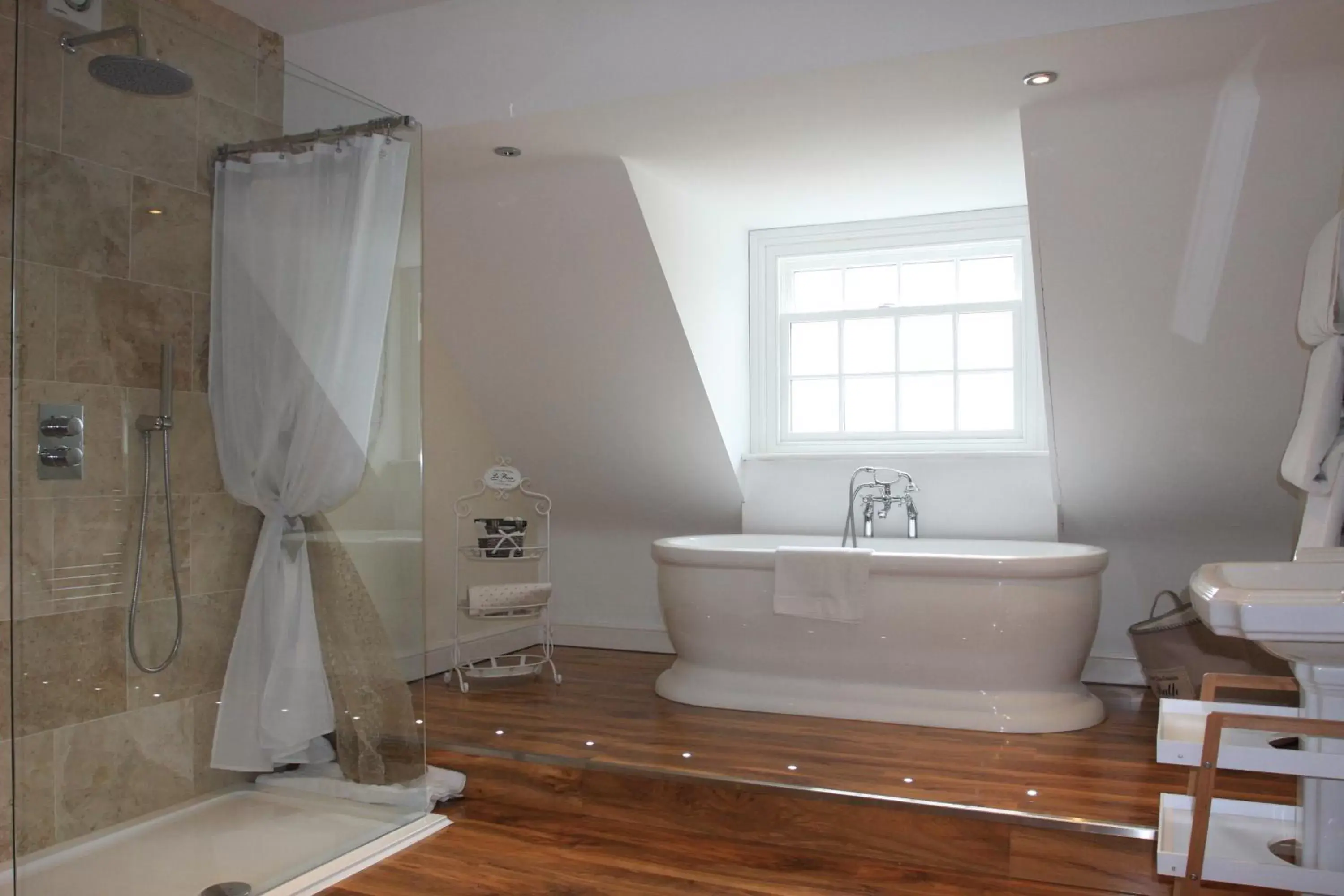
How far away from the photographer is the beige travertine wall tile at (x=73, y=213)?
7.50 ft

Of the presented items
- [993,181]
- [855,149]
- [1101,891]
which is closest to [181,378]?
[855,149]

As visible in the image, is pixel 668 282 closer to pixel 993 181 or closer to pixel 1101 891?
pixel 993 181

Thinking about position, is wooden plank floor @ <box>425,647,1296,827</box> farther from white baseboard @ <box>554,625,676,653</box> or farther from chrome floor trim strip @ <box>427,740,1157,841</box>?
white baseboard @ <box>554,625,676,653</box>

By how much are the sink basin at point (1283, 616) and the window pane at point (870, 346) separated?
2.84 m

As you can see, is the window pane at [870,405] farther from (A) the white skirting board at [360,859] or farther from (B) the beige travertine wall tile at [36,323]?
(B) the beige travertine wall tile at [36,323]

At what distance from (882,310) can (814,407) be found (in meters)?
0.55

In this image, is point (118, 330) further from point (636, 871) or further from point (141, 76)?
point (636, 871)

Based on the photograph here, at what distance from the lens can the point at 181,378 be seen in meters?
2.66

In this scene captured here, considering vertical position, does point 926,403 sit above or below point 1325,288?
below

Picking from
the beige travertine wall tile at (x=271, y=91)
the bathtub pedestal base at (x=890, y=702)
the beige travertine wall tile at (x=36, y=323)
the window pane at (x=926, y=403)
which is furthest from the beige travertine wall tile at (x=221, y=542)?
Answer: the window pane at (x=926, y=403)

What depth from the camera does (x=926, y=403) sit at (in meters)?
4.73

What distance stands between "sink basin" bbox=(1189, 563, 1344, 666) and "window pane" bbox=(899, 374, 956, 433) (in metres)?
2.70

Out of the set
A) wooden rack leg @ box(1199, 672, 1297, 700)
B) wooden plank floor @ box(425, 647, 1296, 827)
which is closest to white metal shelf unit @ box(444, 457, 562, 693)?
wooden plank floor @ box(425, 647, 1296, 827)

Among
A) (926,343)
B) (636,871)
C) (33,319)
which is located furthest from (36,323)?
(926,343)
